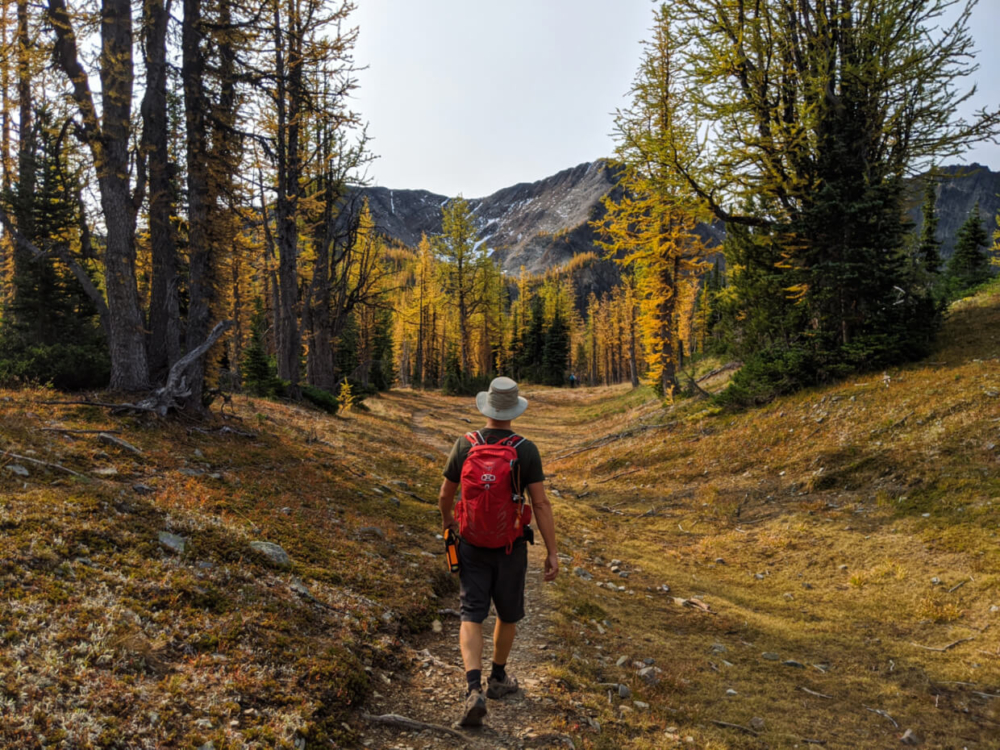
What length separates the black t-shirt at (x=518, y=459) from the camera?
13.9 ft

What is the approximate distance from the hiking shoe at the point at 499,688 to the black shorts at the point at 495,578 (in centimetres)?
57

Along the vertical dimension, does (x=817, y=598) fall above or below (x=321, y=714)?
below

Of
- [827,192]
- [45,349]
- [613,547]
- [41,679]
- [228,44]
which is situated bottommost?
[613,547]

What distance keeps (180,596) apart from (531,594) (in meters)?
4.32

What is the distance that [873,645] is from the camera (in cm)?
591

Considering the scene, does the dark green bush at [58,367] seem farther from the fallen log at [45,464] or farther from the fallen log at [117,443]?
the fallen log at [45,464]

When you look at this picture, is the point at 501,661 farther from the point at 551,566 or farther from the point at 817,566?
the point at 817,566

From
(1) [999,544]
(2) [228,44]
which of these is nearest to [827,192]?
(1) [999,544]

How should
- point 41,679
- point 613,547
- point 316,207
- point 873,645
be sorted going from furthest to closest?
point 316,207, point 613,547, point 873,645, point 41,679

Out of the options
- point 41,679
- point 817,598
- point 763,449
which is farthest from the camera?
point 763,449

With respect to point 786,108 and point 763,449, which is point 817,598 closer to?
point 763,449

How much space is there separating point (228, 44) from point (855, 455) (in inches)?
612

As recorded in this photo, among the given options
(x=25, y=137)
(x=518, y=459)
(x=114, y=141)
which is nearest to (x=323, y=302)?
(x=25, y=137)

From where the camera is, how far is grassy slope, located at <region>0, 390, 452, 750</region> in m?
2.83
